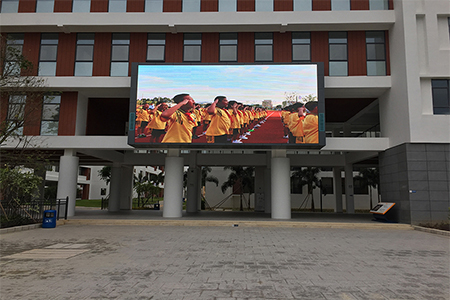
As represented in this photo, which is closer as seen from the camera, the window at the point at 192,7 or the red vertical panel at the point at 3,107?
the red vertical panel at the point at 3,107

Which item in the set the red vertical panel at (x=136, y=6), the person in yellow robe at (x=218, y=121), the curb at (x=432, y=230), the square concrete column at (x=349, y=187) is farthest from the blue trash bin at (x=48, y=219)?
the square concrete column at (x=349, y=187)

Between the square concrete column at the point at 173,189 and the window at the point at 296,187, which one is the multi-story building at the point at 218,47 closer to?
the square concrete column at the point at 173,189

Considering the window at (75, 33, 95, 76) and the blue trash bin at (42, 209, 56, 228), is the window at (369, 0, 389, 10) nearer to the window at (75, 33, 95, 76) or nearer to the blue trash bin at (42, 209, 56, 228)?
the window at (75, 33, 95, 76)

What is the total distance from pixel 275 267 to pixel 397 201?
14.2 m

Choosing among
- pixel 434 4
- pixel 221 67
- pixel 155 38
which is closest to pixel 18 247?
pixel 221 67

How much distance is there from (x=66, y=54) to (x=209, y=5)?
32.9 feet

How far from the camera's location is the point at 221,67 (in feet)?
66.9

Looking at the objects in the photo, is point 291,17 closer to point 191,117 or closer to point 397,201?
point 191,117

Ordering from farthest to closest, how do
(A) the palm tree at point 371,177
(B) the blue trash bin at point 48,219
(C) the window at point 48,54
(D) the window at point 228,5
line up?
(A) the palm tree at point 371,177
(C) the window at point 48,54
(D) the window at point 228,5
(B) the blue trash bin at point 48,219

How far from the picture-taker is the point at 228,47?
21703mm

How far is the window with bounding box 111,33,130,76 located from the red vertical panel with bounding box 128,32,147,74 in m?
0.30

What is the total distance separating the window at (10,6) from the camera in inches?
875

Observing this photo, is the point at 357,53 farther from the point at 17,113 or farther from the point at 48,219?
the point at 48,219

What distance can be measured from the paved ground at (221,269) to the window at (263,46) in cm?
1302
